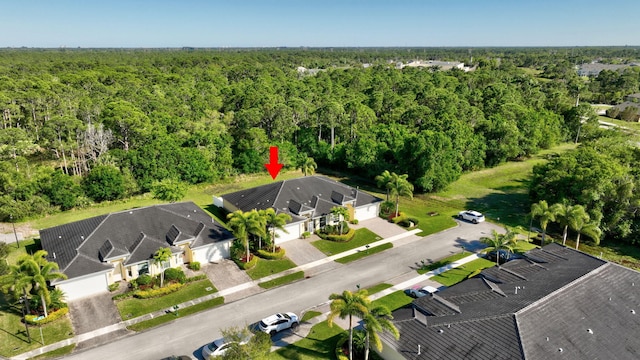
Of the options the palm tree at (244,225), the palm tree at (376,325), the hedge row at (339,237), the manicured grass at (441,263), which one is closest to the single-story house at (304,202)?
the hedge row at (339,237)

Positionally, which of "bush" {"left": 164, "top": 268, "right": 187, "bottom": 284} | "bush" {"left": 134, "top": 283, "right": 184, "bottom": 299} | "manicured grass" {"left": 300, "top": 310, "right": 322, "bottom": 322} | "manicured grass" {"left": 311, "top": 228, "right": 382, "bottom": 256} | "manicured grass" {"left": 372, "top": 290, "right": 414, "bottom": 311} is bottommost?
"manicured grass" {"left": 372, "top": 290, "right": 414, "bottom": 311}

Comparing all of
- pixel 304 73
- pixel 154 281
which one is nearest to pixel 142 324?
pixel 154 281

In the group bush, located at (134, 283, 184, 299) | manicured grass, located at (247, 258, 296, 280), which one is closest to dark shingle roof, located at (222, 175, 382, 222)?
manicured grass, located at (247, 258, 296, 280)

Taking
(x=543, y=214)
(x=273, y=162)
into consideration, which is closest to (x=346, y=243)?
(x=543, y=214)

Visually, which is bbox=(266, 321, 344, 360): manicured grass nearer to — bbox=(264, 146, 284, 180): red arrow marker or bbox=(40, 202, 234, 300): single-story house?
bbox=(40, 202, 234, 300): single-story house

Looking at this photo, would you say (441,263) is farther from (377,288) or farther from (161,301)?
(161,301)

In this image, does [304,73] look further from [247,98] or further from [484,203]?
[484,203]
